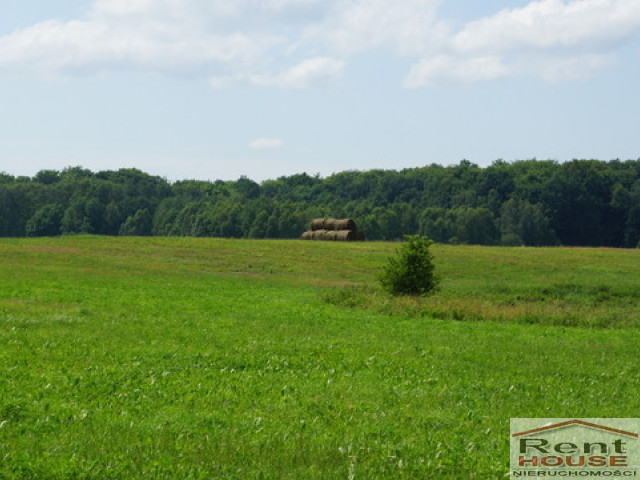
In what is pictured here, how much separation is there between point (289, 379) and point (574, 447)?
21.7 feet

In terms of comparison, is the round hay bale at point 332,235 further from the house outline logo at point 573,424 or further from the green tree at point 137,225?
the green tree at point 137,225

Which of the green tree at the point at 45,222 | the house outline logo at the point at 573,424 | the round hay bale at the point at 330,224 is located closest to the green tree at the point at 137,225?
the green tree at the point at 45,222

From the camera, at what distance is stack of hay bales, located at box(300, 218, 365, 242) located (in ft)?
303

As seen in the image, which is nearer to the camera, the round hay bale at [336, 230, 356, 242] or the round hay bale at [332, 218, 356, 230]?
the round hay bale at [336, 230, 356, 242]

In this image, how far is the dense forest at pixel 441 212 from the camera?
151250 mm

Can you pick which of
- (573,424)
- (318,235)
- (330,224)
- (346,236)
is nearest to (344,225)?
(330,224)

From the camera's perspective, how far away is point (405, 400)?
46.6 ft

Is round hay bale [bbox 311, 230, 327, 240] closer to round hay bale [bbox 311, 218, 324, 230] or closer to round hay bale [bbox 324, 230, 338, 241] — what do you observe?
round hay bale [bbox 324, 230, 338, 241]

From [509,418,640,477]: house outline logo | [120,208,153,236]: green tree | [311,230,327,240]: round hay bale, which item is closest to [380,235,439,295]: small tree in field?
[509,418,640,477]: house outline logo

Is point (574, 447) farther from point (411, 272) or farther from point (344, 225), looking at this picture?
point (344, 225)

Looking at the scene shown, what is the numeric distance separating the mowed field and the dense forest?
112252mm

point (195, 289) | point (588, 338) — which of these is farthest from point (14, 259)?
point (588, 338)

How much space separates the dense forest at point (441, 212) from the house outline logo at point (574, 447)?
426ft

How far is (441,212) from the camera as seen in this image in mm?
160000
